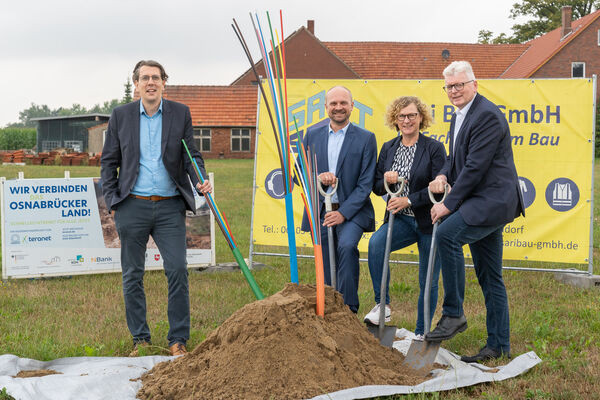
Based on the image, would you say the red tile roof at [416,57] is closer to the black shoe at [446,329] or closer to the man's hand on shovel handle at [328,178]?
the man's hand on shovel handle at [328,178]

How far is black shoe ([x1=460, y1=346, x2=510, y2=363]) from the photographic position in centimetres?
478

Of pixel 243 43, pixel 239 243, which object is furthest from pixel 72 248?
pixel 243 43

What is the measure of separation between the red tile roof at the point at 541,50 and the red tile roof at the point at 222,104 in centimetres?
1738

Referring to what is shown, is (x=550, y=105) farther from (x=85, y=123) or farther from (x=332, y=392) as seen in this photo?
(x=85, y=123)

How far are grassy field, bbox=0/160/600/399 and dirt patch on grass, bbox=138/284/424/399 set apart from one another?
53 centimetres

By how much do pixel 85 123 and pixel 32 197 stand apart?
5545 cm

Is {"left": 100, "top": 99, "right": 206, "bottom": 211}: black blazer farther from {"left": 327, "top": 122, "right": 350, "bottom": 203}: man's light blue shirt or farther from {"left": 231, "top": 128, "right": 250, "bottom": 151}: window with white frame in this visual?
{"left": 231, "top": 128, "right": 250, "bottom": 151}: window with white frame

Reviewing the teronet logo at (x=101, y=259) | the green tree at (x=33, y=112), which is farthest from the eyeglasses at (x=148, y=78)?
the green tree at (x=33, y=112)

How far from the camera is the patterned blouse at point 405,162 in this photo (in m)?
5.35

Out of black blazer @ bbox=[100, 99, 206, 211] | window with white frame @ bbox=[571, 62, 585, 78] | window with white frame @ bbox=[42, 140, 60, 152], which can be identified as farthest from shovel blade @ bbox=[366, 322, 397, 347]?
window with white frame @ bbox=[42, 140, 60, 152]

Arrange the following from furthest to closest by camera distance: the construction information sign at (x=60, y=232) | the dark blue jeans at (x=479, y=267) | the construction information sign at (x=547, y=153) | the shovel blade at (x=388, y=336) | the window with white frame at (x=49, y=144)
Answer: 1. the window with white frame at (x=49, y=144)
2. the construction information sign at (x=60, y=232)
3. the construction information sign at (x=547, y=153)
4. the shovel blade at (x=388, y=336)
5. the dark blue jeans at (x=479, y=267)

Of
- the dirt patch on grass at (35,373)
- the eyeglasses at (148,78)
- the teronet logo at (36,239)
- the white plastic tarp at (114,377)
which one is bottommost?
the dirt patch on grass at (35,373)

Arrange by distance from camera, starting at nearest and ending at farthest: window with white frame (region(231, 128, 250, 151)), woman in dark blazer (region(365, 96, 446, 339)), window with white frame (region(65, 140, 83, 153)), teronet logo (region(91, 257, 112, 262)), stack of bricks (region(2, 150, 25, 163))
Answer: woman in dark blazer (region(365, 96, 446, 339)) → teronet logo (region(91, 257, 112, 262)) → stack of bricks (region(2, 150, 25, 163)) → window with white frame (region(231, 128, 250, 151)) → window with white frame (region(65, 140, 83, 153))

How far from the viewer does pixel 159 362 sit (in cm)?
470
